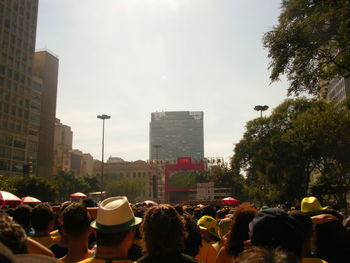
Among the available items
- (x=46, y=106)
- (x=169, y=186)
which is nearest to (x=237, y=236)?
(x=169, y=186)

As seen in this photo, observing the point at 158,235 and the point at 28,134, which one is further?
the point at 28,134

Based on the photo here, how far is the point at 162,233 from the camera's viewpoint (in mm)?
2859

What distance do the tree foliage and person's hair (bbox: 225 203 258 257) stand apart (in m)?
21.3

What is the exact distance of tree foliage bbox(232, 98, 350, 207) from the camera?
24906 millimetres

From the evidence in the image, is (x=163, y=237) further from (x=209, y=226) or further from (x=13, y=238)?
(x=209, y=226)

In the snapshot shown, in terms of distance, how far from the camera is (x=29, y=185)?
4700cm

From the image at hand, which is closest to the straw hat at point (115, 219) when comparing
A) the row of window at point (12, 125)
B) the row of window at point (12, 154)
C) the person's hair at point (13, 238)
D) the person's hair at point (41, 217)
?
the person's hair at point (13, 238)

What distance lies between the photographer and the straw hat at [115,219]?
3.00 meters

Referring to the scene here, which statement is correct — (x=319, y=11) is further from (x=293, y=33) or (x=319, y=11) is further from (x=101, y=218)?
(x=101, y=218)

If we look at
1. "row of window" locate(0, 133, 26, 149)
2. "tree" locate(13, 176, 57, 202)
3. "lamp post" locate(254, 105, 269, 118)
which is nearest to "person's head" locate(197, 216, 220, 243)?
"lamp post" locate(254, 105, 269, 118)

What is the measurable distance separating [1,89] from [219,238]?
69.9 meters

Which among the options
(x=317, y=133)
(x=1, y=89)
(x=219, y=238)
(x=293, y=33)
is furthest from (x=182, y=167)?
(x=219, y=238)

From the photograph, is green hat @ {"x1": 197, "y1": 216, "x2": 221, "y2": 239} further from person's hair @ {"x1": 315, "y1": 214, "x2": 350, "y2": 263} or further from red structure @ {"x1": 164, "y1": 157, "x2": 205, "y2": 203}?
red structure @ {"x1": 164, "y1": 157, "x2": 205, "y2": 203}

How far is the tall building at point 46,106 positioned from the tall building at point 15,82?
6742mm
